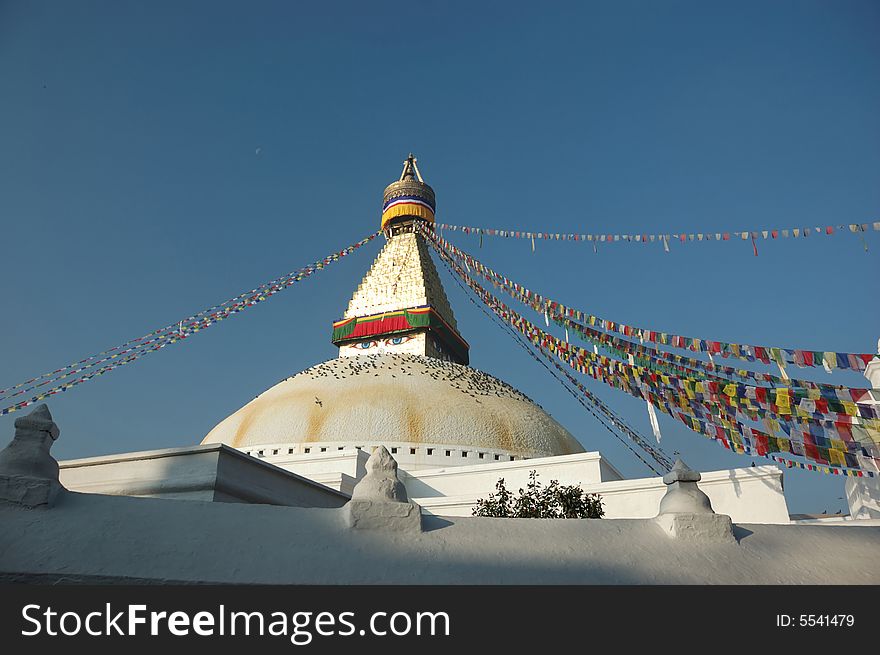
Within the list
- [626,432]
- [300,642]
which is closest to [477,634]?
[300,642]

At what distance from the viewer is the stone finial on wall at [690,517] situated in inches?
179

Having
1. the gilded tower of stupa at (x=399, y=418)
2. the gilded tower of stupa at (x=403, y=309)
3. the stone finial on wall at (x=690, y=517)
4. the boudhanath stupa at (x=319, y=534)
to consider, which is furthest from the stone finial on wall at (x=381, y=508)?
the gilded tower of stupa at (x=403, y=309)

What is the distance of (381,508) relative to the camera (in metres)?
4.24

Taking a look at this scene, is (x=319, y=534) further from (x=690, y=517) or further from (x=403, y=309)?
(x=403, y=309)

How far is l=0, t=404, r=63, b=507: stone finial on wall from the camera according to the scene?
13.5ft

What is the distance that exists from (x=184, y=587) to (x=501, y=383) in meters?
15.3

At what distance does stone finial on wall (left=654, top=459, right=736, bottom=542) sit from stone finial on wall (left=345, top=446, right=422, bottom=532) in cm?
190

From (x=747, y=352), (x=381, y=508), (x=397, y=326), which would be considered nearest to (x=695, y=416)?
(x=747, y=352)

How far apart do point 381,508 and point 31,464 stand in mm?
2400

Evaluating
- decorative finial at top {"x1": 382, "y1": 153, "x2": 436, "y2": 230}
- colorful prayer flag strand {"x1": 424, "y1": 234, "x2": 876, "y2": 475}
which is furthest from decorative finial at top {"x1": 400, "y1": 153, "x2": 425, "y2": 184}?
colorful prayer flag strand {"x1": 424, "y1": 234, "x2": 876, "y2": 475}

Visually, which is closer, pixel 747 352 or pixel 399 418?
pixel 747 352

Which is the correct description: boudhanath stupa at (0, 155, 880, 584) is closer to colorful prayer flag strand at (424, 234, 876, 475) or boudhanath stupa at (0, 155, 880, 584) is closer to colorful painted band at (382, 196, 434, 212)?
colorful prayer flag strand at (424, 234, 876, 475)

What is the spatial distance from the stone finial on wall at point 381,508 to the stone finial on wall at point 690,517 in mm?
1897

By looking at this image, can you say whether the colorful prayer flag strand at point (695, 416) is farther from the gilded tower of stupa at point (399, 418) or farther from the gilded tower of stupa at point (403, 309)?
Answer: the gilded tower of stupa at point (403, 309)
